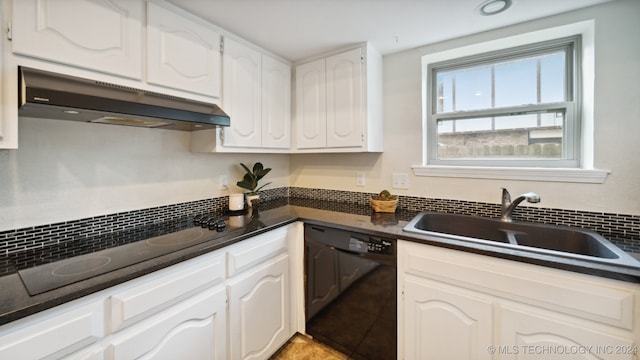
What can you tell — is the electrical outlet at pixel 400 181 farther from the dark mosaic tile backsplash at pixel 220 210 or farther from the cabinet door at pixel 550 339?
the cabinet door at pixel 550 339

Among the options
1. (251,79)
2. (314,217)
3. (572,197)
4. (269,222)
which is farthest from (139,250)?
(572,197)

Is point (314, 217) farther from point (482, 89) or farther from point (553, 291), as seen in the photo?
point (482, 89)

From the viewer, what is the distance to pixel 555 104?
1629 millimetres

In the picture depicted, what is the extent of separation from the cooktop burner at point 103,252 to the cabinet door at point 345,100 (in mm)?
985

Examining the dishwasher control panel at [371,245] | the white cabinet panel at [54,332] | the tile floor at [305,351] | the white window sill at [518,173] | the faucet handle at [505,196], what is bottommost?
the tile floor at [305,351]

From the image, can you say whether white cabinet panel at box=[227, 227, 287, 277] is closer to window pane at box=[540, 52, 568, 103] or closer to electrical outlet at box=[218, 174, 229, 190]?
electrical outlet at box=[218, 174, 229, 190]

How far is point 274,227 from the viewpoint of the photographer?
1.61 m

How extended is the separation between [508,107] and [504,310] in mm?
1293

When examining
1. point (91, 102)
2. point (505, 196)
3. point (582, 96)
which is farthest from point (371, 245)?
point (582, 96)

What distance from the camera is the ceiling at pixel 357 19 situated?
4.66 ft

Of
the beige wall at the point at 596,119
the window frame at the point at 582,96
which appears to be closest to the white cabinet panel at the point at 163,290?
the beige wall at the point at 596,119

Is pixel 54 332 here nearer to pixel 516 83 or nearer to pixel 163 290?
pixel 163 290

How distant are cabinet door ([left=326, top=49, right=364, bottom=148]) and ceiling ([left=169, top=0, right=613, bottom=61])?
12cm

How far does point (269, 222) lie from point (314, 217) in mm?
304
